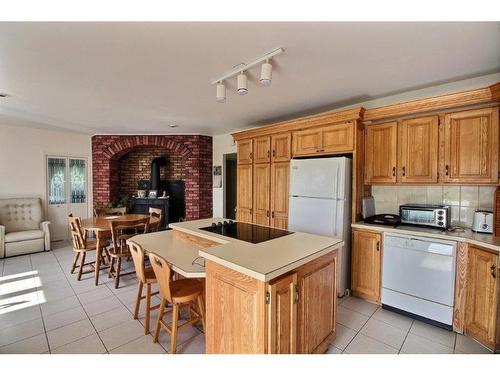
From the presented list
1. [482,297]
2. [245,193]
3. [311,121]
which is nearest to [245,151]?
[245,193]

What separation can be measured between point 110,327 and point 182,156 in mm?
3721

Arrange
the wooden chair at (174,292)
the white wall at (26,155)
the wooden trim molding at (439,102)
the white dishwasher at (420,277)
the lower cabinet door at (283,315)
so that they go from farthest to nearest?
the white wall at (26,155)
the white dishwasher at (420,277)
the wooden trim molding at (439,102)
the wooden chair at (174,292)
the lower cabinet door at (283,315)

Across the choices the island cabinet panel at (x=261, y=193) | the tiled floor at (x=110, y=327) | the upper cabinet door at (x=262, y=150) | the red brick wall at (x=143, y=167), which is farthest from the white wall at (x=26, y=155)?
the island cabinet panel at (x=261, y=193)

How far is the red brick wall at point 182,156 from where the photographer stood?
5.27 meters

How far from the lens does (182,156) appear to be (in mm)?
5387

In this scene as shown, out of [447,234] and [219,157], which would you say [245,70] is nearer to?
[447,234]

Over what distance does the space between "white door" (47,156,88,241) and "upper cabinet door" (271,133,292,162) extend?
446 centimetres

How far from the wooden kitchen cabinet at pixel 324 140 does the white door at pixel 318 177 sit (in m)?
0.19

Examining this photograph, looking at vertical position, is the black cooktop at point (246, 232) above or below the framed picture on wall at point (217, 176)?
below

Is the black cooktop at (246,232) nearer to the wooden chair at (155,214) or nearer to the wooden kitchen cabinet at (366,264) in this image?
the wooden kitchen cabinet at (366,264)

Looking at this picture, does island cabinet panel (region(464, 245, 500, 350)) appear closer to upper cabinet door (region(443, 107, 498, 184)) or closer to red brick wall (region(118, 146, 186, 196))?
upper cabinet door (region(443, 107, 498, 184))

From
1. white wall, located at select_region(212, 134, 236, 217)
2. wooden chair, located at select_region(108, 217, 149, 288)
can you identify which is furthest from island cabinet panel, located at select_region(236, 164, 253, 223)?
wooden chair, located at select_region(108, 217, 149, 288)
